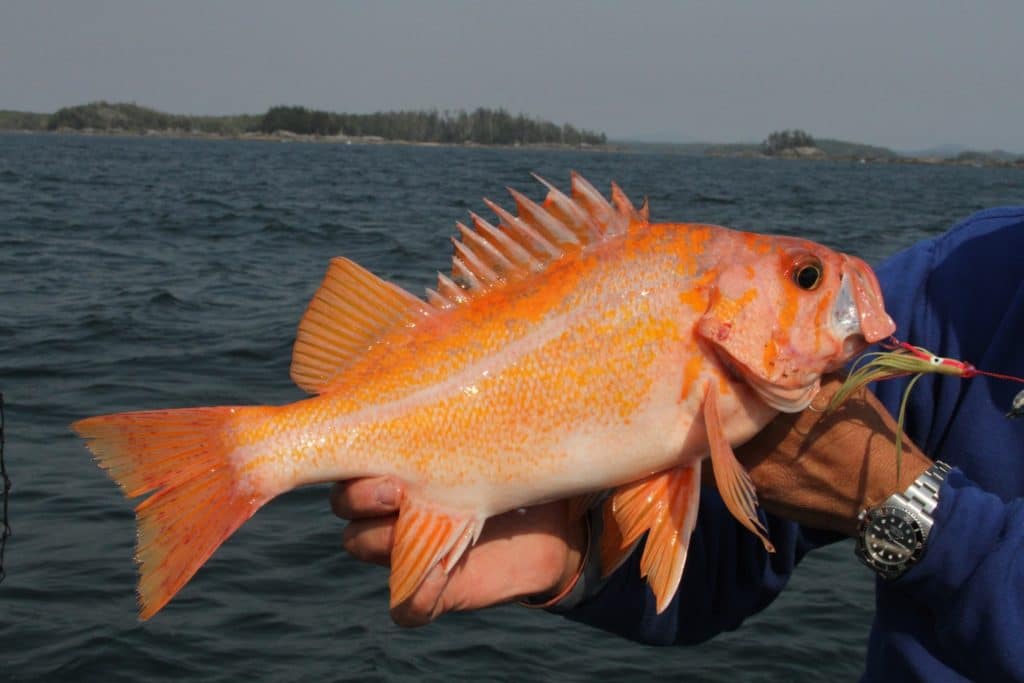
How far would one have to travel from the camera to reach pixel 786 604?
23.4 ft

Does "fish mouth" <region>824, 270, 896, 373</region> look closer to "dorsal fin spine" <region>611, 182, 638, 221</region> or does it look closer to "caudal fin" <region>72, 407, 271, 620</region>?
"dorsal fin spine" <region>611, 182, 638, 221</region>

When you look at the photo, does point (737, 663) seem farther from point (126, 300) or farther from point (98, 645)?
point (126, 300)

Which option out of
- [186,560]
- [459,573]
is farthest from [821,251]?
[186,560]

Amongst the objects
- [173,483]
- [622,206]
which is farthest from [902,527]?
[173,483]

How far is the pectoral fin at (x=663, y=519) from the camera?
8.18 feet

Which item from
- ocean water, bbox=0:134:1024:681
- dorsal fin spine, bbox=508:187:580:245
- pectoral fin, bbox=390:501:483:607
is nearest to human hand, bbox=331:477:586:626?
pectoral fin, bbox=390:501:483:607

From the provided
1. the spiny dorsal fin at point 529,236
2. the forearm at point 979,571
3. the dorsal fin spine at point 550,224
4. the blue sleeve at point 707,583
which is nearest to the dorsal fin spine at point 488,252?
the spiny dorsal fin at point 529,236

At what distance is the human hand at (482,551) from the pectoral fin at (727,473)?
743 mm

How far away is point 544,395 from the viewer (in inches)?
99.6

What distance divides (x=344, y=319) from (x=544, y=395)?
594 mm

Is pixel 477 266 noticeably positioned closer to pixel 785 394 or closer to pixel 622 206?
pixel 622 206

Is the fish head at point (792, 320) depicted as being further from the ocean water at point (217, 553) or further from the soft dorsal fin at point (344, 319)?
the ocean water at point (217, 553)

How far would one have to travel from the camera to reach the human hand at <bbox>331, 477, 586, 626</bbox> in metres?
Answer: 2.64

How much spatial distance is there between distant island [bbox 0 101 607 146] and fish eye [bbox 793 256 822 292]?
172 m
